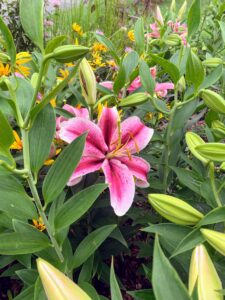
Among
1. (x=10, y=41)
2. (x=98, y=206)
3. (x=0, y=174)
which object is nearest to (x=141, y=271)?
(x=98, y=206)

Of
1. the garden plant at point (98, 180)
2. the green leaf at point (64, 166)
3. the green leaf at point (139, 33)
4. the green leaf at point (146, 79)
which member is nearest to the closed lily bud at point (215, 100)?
the garden plant at point (98, 180)

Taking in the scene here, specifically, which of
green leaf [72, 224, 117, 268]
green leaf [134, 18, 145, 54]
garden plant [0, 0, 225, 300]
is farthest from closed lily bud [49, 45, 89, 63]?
green leaf [134, 18, 145, 54]

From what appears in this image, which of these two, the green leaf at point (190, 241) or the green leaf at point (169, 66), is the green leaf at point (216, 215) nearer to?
the green leaf at point (190, 241)

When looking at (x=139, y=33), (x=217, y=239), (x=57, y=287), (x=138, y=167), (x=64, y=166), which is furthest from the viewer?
(x=139, y=33)

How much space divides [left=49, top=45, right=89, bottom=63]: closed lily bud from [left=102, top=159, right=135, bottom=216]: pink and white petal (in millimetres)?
179

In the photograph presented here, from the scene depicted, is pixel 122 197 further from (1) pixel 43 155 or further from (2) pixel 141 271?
(2) pixel 141 271

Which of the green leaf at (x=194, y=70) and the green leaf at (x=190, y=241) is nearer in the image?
the green leaf at (x=190, y=241)

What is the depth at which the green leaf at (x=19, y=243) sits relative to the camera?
18.7 inches

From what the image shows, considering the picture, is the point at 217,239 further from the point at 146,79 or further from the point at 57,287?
the point at 146,79

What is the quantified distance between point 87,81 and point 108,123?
87 mm

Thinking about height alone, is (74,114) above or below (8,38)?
below

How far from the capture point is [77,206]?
51 centimetres

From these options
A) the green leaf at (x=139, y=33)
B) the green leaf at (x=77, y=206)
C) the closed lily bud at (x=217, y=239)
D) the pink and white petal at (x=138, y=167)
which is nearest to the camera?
the closed lily bud at (x=217, y=239)

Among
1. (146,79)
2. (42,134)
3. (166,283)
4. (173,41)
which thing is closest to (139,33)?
(173,41)
